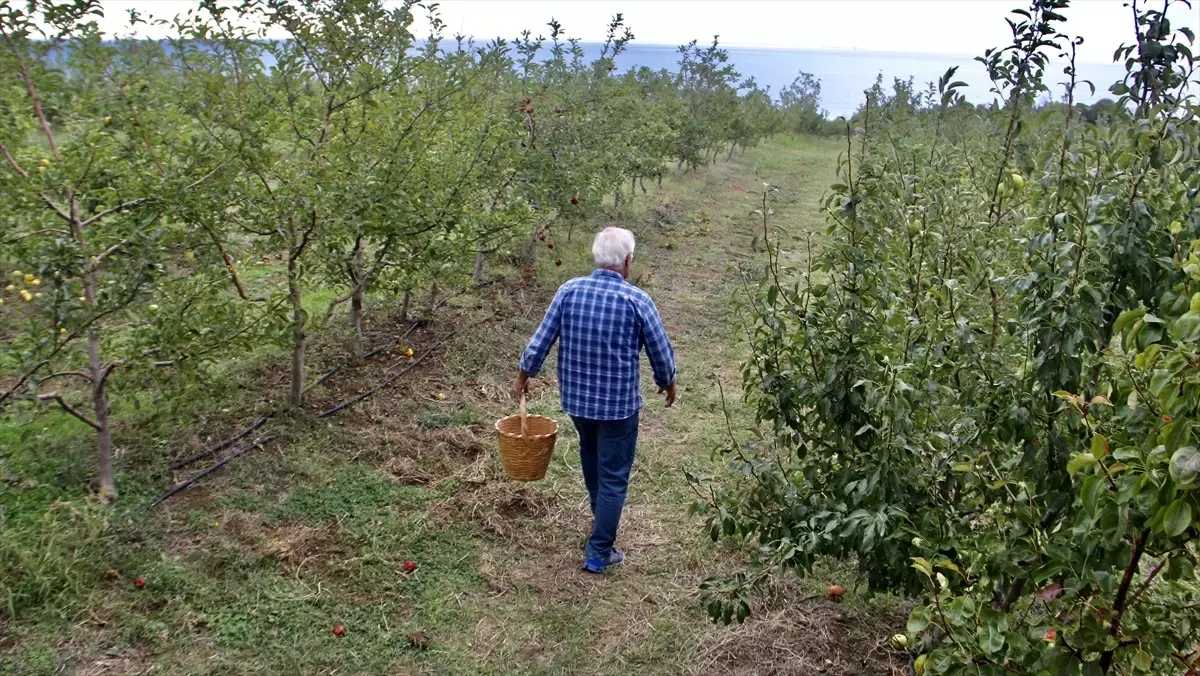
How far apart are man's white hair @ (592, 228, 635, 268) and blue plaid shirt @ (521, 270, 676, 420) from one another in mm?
53

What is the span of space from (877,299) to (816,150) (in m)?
30.6

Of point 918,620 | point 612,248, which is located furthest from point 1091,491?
point 612,248

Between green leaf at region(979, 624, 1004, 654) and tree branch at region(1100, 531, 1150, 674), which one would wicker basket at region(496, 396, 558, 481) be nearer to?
green leaf at region(979, 624, 1004, 654)

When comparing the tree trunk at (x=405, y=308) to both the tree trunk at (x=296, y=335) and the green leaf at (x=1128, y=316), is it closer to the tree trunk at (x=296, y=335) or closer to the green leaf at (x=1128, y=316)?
the tree trunk at (x=296, y=335)

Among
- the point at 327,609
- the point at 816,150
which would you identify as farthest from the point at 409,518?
the point at 816,150

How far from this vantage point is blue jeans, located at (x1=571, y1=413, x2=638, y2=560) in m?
3.89

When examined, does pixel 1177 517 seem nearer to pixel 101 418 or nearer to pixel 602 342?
pixel 602 342

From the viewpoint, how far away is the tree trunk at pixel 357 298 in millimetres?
5426

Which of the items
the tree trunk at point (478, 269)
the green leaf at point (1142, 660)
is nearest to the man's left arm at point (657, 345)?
the green leaf at point (1142, 660)

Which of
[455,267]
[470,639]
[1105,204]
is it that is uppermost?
[1105,204]

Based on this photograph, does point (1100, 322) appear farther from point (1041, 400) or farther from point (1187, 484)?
point (1187, 484)

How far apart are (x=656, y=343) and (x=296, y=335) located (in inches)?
95.0

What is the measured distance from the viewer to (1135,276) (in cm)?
213

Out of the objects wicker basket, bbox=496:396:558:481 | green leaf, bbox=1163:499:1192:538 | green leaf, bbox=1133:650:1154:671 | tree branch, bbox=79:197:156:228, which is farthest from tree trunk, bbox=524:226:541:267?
green leaf, bbox=1163:499:1192:538
